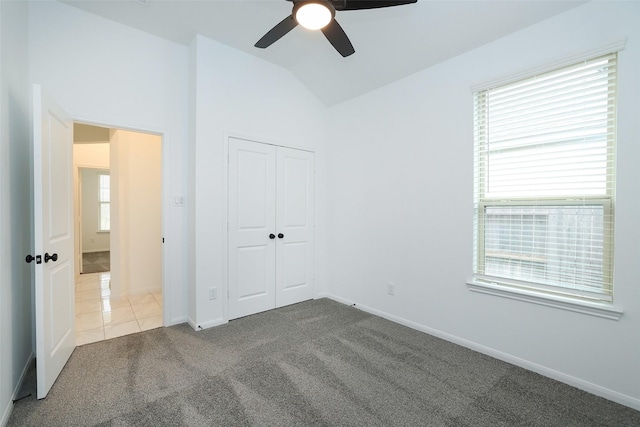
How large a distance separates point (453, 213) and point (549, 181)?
764 mm

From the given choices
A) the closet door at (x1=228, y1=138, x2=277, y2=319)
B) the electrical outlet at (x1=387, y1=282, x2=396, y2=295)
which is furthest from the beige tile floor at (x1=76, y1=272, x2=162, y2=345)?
the electrical outlet at (x1=387, y1=282, x2=396, y2=295)

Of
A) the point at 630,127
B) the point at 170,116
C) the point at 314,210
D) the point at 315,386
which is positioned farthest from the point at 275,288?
the point at 630,127

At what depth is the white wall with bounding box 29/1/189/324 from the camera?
2.46 m

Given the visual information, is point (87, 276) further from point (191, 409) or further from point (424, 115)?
point (424, 115)

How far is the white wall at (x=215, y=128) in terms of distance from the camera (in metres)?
2.98

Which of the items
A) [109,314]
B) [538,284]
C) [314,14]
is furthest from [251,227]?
[538,284]

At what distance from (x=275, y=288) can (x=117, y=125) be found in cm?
248

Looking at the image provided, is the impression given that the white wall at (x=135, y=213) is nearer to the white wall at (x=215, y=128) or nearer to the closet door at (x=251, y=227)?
the white wall at (x=215, y=128)

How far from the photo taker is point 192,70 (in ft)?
10.0

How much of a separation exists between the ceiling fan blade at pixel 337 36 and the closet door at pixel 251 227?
1618mm

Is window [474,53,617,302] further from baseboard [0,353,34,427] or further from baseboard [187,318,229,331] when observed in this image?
baseboard [0,353,34,427]

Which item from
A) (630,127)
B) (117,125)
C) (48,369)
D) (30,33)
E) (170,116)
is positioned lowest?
(48,369)

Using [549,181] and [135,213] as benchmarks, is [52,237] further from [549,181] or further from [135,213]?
[549,181]

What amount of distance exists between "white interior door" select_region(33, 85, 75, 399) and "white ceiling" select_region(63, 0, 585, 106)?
1.28 meters
